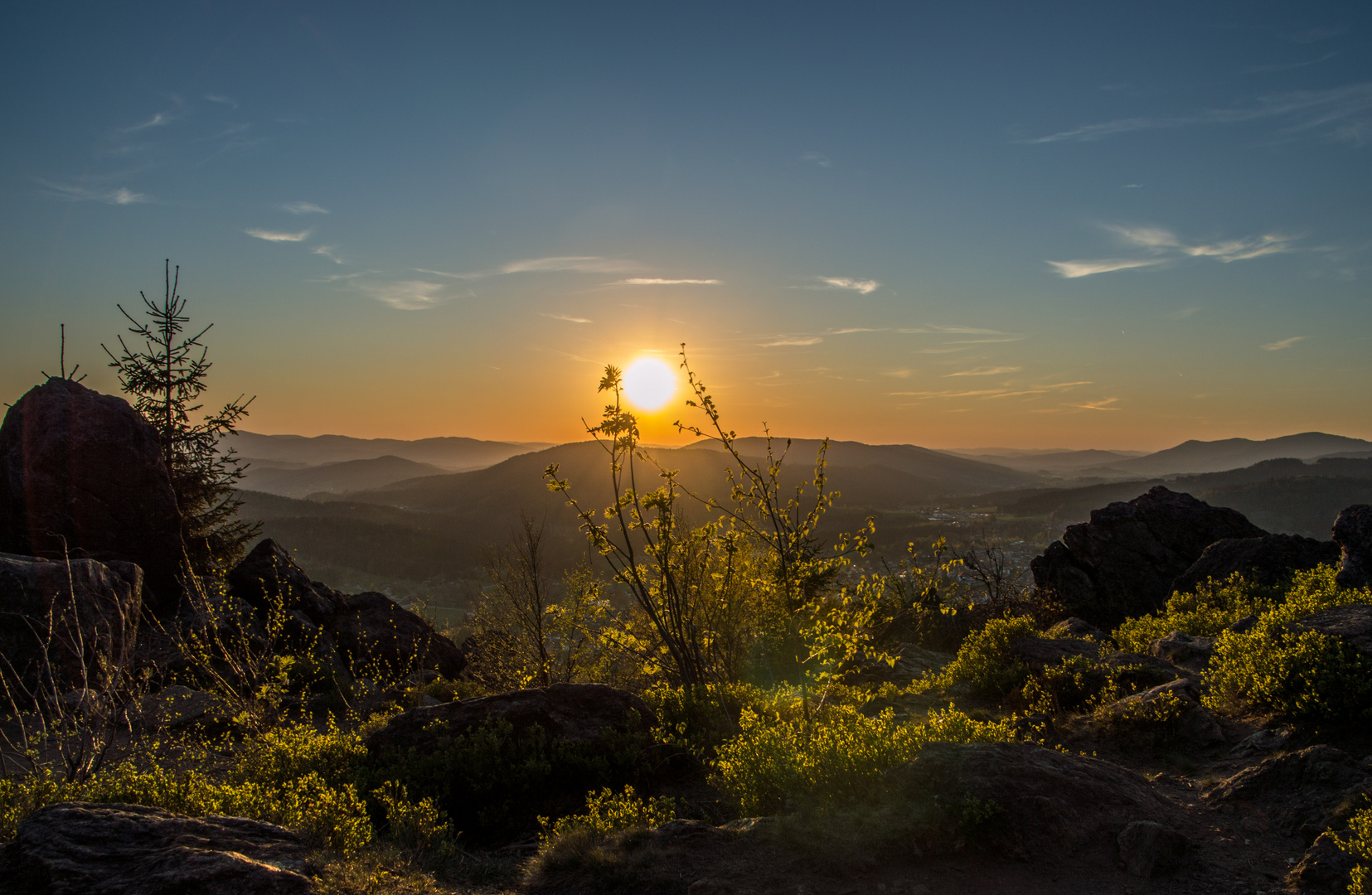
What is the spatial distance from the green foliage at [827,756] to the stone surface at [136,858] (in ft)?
10.8

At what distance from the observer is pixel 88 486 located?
13750 mm

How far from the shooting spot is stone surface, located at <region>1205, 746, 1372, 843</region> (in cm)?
473

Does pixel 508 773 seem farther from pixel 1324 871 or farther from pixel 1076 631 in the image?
pixel 1076 631

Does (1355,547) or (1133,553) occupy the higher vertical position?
(1355,547)

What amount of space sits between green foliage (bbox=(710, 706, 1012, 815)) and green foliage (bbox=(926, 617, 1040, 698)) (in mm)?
3671

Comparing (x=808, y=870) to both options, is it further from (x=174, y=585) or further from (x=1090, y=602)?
(x=174, y=585)

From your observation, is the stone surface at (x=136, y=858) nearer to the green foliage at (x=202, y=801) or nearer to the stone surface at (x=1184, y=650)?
the green foliage at (x=202, y=801)

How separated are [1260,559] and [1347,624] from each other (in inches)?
288

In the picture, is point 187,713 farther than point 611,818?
Yes

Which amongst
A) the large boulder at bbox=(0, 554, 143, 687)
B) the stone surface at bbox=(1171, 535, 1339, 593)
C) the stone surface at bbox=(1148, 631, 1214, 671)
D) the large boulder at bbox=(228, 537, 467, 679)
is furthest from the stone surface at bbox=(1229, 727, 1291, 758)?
the large boulder at bbox=(0, 554, 143, 687)

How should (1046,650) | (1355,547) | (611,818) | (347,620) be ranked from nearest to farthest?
1. (611,818)
2. (1046,650)
3. (1355,547)
4. (347,620)

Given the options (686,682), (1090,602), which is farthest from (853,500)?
(686,682)

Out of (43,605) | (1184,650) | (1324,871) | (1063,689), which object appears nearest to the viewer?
(1324,871)

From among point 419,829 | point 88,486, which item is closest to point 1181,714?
point 419,829
